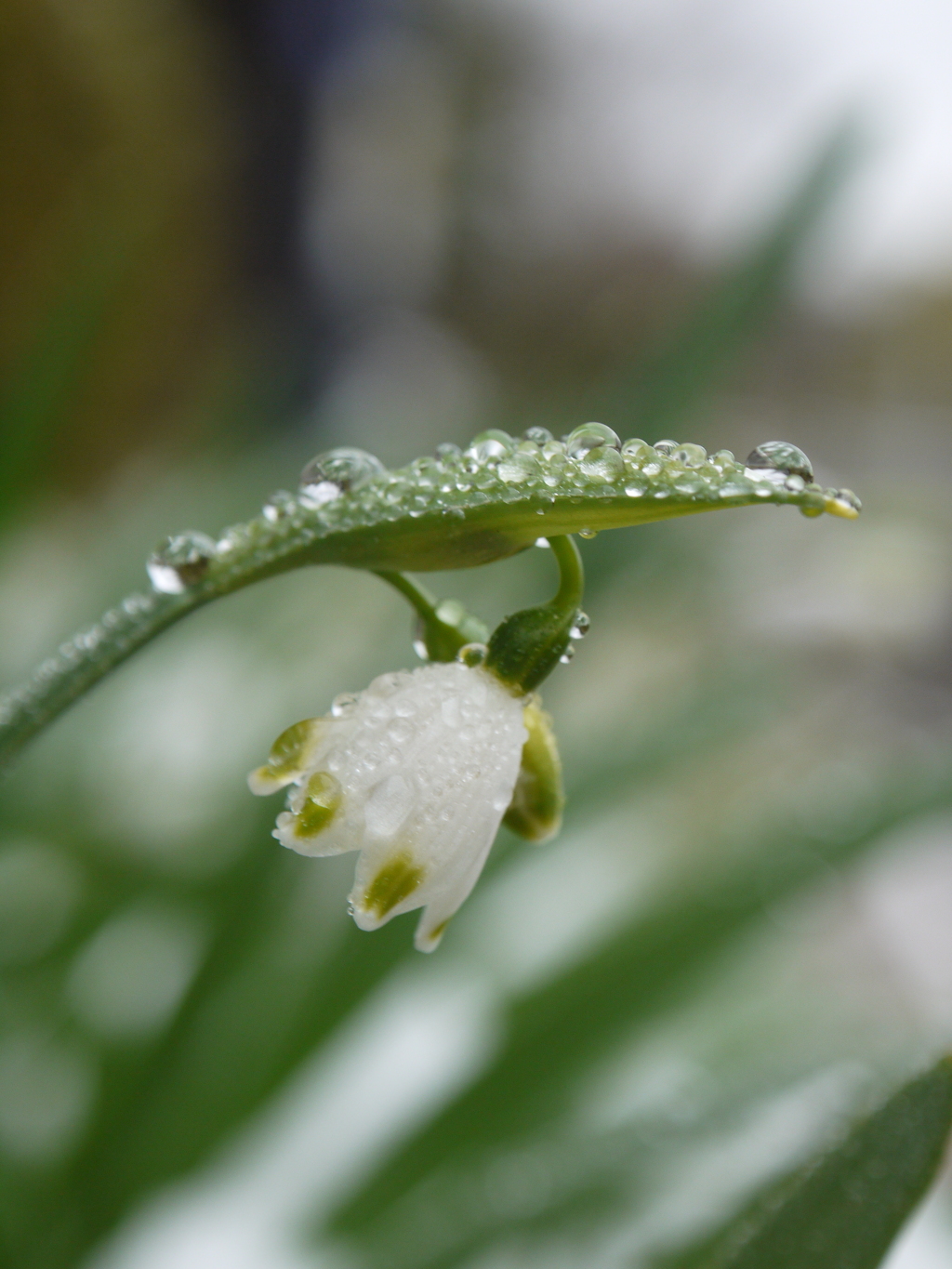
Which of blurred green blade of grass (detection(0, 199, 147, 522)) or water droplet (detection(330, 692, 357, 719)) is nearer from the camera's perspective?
water droplet (detection(330, 692, 357, 719))

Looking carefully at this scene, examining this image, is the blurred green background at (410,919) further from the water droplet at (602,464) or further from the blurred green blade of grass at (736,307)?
the water droplet at (602,464)

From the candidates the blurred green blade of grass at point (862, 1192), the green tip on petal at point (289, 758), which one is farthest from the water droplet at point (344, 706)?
the blurred green blade of grass at point (862, 1192)

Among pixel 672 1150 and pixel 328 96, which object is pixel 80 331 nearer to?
pixel 672 1150

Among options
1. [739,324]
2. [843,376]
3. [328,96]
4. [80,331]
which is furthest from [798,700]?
[843,376]

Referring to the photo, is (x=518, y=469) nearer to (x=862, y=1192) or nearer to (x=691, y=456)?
(x=691, y=456)

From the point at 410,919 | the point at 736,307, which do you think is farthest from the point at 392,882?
the point at 736,307

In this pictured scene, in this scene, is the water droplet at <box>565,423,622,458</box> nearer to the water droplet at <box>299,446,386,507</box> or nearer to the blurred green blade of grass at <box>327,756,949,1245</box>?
the water droplet at <box>299,446,386,507</box>

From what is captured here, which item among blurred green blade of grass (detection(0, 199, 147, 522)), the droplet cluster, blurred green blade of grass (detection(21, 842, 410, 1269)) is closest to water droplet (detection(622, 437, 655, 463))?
the droplet cluster
